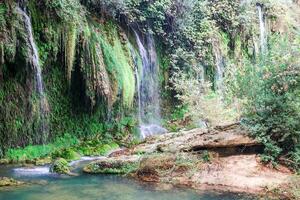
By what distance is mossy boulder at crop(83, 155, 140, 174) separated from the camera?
35.2 feet

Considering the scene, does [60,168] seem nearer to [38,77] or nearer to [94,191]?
[94,191]

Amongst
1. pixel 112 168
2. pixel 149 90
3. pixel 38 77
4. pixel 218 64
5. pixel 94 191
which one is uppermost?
pixel 218 64

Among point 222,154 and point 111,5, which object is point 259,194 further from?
point 111,5

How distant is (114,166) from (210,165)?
2342 millimetres

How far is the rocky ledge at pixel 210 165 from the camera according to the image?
9673 millimetres

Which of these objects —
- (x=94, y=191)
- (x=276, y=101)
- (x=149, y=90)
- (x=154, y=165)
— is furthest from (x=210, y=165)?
(x=149, y=90)

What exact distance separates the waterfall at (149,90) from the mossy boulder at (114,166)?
5.33 meters

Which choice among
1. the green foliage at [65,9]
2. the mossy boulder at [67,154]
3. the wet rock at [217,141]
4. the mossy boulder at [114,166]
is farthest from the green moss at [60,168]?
the green foliage at [65,9]

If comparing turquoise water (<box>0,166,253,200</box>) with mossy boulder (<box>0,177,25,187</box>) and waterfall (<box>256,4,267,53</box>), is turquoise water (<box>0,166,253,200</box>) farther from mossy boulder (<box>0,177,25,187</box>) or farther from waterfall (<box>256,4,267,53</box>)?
waterfall (<box>256,4,267,53</box>)

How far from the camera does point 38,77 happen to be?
12664mm

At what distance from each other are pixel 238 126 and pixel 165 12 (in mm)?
8625

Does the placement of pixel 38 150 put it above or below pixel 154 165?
above

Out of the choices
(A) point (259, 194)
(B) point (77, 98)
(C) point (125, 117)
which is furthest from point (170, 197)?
(C) point (125, 117)

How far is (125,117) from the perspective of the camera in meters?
16.5
